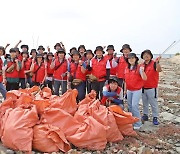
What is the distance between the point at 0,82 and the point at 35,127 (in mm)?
2805

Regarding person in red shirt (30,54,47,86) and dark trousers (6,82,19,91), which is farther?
person in red shirt (30,54,47,86)

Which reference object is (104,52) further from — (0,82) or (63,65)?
(0,82)

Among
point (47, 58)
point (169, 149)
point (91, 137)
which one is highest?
point (47, 58)

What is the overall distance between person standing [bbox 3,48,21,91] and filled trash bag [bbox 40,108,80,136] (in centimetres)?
274

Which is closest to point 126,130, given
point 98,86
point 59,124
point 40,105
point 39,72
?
point 59,124

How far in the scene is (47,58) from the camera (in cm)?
722

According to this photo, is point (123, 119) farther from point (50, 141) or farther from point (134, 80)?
point (50, 141)

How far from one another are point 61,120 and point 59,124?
0.08m

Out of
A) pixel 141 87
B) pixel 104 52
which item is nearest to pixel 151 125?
pixel 141 87

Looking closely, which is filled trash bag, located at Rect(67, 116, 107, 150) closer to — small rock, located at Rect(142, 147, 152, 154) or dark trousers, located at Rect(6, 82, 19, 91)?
small rock, located at Rect(142, 147, 152, 154)

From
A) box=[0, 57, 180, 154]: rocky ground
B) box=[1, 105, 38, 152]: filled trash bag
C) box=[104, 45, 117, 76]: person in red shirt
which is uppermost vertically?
box=[104, 45, 117, 76]: person in red shirt

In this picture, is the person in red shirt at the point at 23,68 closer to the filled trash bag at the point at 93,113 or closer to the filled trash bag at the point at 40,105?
the filled trash bag at the point at 40,105

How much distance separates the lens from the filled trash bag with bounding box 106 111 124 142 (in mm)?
4590

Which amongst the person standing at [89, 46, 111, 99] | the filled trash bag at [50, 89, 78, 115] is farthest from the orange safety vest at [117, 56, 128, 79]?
the filled trash bag at [50, 89, 78, 115]
